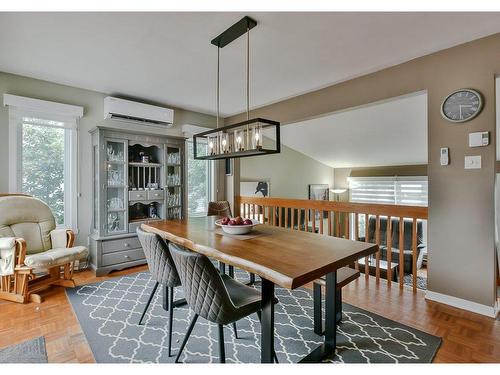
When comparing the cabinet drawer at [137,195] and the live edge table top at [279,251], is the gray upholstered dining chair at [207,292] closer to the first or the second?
the live edge table top at [279,251]

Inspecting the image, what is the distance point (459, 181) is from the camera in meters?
2.54

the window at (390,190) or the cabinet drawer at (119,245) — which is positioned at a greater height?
the window at (390,190)

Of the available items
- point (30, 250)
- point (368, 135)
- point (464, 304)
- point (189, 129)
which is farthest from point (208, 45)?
point (368, 135)

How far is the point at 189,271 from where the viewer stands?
5.08ft

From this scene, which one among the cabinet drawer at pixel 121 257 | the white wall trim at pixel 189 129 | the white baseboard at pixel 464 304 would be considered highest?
the white wall trim at pixel 189 129

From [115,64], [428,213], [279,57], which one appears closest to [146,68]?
[115,64]

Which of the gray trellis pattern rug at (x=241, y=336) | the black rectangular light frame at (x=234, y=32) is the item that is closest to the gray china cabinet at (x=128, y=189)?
the gray trellis pattern rug at (x=241, y=336)

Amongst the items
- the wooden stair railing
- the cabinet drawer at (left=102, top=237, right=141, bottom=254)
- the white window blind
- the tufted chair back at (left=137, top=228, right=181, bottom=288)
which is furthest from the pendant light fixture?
the white window blind

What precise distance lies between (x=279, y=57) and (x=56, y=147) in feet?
9.75

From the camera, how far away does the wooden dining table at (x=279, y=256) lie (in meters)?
1.44

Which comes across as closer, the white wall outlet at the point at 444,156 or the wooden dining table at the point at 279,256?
the wooden dining table at the point at 279,256

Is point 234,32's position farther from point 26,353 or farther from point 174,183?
point 26,353

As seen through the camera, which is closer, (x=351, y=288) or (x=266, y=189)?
(x=351, y=288)

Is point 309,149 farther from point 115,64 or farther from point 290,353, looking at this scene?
point 290,353
